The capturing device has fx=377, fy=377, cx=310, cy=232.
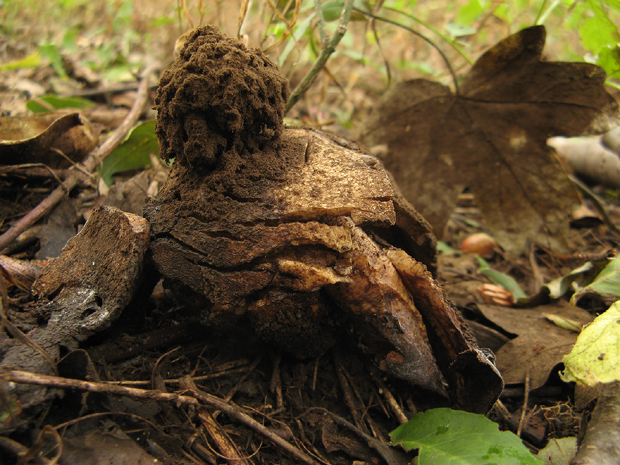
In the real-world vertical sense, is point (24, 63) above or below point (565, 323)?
below

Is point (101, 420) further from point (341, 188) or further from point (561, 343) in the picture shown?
point (561, 343)

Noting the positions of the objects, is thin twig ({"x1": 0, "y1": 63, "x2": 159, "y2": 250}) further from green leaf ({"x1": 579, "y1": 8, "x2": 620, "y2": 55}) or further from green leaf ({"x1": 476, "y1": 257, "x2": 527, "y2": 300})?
green leaf ({"x1": 579, "y1": 8, "x2": 620, "y2": 55})

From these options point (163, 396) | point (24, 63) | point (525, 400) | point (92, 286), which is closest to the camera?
point (163, 396)

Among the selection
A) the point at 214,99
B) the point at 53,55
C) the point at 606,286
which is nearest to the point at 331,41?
the point at 214,99

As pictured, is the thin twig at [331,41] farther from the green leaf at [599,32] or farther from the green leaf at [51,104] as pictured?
the green leaf at [51,104]

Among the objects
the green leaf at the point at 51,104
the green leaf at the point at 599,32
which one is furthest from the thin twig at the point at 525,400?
the green leaf at the point at 51,104

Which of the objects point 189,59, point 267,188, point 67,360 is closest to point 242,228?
point 267,188

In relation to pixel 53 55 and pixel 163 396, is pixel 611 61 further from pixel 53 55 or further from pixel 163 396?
pixel 53 55

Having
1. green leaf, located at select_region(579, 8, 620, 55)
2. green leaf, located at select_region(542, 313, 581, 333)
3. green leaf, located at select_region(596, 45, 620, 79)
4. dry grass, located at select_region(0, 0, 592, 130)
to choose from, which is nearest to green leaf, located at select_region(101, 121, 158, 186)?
dry grass, located at select_region(0, 0, 592, 130)
